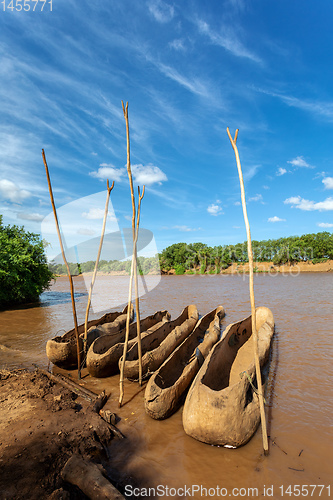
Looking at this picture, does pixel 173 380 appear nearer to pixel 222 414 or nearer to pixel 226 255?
pixel 222 414

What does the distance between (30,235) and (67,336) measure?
10.6m

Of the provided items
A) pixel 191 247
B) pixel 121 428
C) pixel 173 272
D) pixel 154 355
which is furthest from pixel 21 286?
pixel 191 247

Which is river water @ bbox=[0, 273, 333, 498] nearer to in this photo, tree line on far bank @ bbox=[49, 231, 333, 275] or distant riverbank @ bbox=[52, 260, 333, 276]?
tree line on far bank @ bbox=[49, 231, 333, 275]

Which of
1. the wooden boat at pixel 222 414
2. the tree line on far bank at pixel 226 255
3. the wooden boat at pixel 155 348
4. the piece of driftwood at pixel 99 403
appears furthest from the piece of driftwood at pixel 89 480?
the tree line on far bank at pixel 226 255

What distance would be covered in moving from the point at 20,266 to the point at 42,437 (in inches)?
445

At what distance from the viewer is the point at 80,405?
4.05m

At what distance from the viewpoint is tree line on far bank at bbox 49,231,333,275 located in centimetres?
4503

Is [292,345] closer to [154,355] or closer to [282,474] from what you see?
[154,355]

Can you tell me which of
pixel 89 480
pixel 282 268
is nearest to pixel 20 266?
pixel 89 480

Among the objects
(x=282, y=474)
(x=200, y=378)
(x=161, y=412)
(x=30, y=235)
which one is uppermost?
(x=30, y=235)

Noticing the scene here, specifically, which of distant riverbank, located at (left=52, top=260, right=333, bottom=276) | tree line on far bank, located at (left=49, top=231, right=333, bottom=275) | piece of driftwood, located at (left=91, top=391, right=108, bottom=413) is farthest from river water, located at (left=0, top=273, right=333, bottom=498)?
distant riverbank, located at (left=52, top=260, right=333, bottom=276)

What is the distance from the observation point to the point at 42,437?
3.10 meters

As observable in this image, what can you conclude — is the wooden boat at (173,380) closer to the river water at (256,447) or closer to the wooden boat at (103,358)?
the river water at (256,447)

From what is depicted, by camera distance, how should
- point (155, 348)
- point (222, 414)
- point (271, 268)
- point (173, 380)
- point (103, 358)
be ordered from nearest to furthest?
point (222, 414) < point (173, 380) < point (103, 358) < point (155, 348) < point (271, 268)
